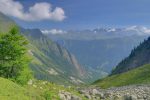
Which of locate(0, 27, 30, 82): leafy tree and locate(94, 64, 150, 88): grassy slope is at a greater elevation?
locate(94, 64, 150, 88): grassy slope

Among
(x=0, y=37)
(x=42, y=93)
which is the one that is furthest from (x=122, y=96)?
(x=0, y=37)

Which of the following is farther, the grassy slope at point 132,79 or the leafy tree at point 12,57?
the grassy slope at point 132,79

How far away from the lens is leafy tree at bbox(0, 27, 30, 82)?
55.6 m

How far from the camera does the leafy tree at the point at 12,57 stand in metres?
55.6

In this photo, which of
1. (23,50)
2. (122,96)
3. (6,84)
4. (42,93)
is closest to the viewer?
(6,84)

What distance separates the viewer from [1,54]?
5572 cm

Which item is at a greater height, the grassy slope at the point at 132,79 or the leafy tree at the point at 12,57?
the grassy slope at the point at 132,79

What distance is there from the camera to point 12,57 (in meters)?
55.9

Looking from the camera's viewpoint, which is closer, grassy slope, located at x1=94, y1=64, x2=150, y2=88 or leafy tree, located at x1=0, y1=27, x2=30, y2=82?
leafy tree, located at x1=0, y1=27, x2=30, y2=82

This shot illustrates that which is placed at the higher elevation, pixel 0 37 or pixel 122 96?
pixel 0 37

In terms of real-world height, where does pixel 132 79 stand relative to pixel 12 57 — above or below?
above

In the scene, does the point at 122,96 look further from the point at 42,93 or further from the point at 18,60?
the point at 18,60

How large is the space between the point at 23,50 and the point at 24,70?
3765 mm

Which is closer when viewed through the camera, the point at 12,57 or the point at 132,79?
the point at 12,57
